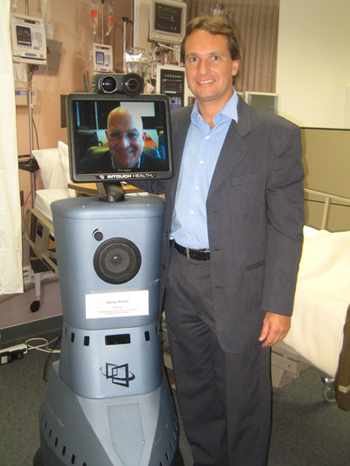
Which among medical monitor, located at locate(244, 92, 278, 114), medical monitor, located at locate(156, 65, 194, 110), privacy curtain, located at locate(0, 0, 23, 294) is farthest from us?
medical monitor, located at locate(244, 92, 278, 114)

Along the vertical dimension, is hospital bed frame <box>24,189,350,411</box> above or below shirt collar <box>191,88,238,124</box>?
below

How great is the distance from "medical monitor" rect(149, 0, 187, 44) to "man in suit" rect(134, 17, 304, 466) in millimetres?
2075

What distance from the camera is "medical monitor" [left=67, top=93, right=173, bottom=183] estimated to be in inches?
44.9

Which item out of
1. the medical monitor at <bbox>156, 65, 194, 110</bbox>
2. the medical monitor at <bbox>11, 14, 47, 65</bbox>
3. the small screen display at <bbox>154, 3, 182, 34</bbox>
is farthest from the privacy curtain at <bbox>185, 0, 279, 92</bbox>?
the medical monitor at <bbox>11, 14, 47, 65</bbox>

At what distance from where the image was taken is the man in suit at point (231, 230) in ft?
4.13

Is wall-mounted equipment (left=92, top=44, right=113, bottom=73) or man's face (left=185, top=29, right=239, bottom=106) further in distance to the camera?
wall-mounted equipment (left=92, top=44, right=113, bottom=73)

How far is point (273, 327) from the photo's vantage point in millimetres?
1327

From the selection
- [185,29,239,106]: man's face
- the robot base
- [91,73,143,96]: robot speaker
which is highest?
[185,29,239,106]: man's face

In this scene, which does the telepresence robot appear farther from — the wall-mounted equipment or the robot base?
the wall-mounted equipment

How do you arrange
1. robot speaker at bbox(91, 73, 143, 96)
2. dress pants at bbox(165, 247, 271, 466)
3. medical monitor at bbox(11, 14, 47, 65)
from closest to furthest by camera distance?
1. robot speaker at bbox(91, 73, 143, 96)
2. dress pants at bbox(165, 247, 271, 466)
3. medical monitor at bbox(11, 14, 47, 65)

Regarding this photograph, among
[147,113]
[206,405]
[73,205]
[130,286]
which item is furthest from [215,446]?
[147,113]

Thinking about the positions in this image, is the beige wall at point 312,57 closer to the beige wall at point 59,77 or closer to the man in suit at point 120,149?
the beige wall at point 59,77

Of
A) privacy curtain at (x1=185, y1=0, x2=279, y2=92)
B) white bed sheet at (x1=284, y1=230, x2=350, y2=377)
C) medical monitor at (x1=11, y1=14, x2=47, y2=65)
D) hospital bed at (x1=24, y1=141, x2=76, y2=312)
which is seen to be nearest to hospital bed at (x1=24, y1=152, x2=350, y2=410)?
white bed sheet at (x1=284, y1=230, x2=350, y2=377)

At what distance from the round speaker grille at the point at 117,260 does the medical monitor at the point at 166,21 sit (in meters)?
2.54
